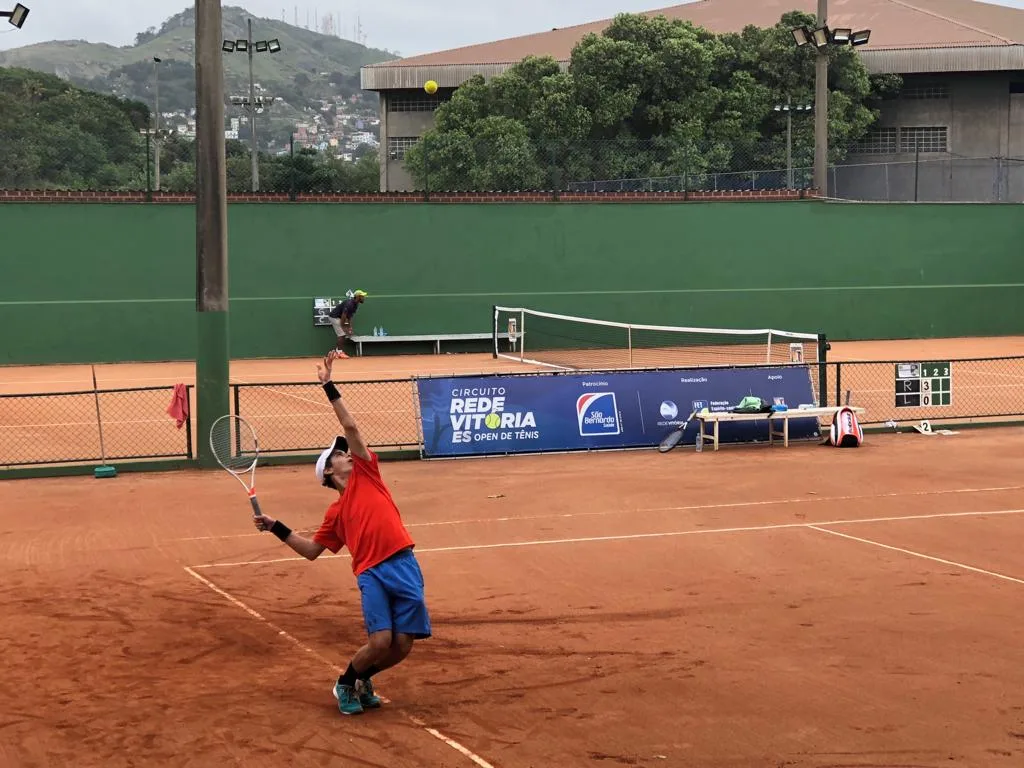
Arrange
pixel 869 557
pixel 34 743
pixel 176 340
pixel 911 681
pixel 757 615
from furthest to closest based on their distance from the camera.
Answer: pixel 176 340 < pixel 869 557 < pixel 757 615 < pixel 911 681 < pixel 34 743

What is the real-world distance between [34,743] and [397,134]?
62.0 meters

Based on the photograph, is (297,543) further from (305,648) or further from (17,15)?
(17,15)

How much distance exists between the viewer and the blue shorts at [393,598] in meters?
7.44

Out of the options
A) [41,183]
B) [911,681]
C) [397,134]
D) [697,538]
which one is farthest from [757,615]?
[397,134]

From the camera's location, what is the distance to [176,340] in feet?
107

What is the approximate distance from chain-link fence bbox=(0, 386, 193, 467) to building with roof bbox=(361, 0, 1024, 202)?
2349cm

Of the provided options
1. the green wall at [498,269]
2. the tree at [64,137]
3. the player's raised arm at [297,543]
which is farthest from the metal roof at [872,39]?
the player's raised arm at [297,543]

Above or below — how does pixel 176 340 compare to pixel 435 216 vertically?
below

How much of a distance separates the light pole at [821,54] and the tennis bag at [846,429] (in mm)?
17616

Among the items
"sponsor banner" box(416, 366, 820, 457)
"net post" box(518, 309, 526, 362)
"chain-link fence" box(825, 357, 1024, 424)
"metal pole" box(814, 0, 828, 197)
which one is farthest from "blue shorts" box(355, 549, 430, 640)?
"metal pole" box(814, 0, 828, 197)

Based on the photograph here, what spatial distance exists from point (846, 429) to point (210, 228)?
9.51 m

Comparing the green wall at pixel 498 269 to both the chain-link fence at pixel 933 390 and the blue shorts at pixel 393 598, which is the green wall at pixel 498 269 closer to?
the chain-link fence at pixel 933 390

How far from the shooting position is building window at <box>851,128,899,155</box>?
59.4 m

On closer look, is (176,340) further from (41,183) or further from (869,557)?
(869,557)
